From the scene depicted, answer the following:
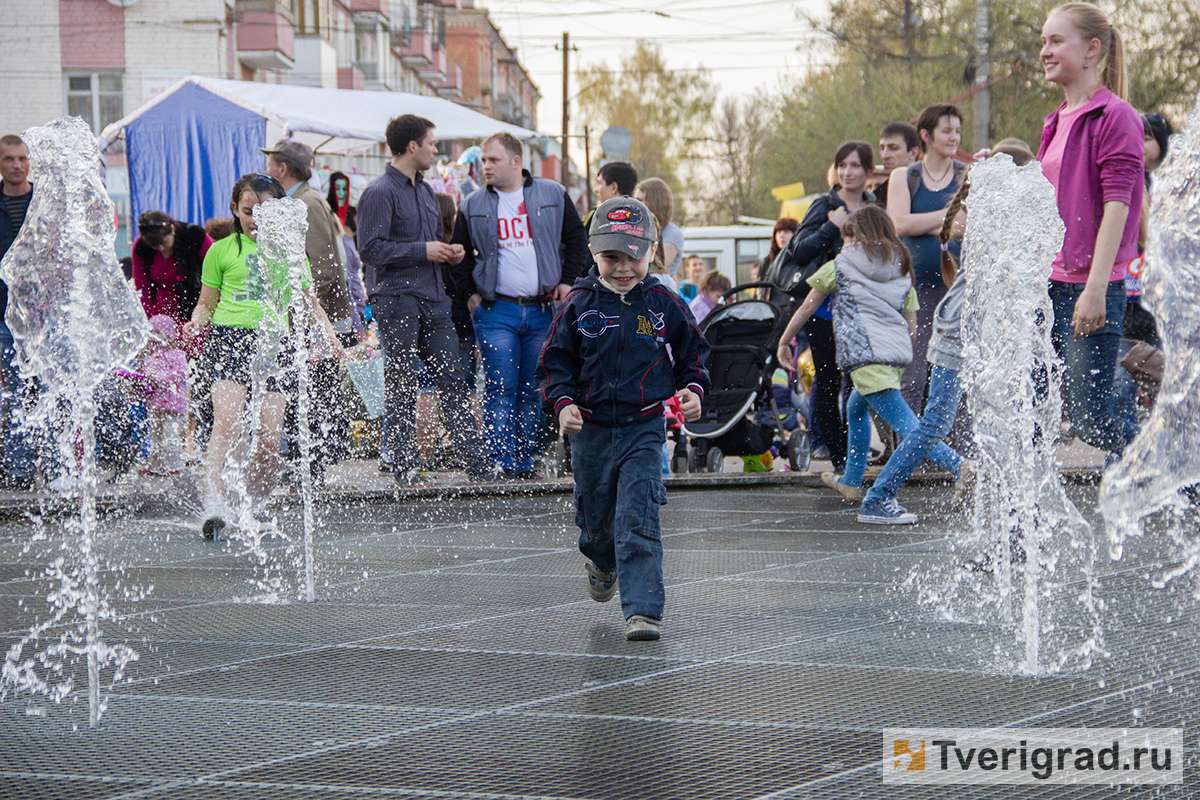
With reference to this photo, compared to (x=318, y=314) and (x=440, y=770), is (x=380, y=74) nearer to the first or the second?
(x=318, y=314)

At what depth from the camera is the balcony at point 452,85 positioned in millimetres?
63181

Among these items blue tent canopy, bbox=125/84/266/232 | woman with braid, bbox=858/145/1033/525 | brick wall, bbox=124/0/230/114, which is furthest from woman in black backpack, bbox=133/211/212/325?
brick wall, bbox=124/0/230/114

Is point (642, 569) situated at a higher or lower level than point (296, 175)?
lower

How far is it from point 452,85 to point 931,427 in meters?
61.5

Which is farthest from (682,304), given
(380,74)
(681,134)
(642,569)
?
(681,134)

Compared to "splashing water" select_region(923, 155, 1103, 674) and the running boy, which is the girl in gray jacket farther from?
the running boy

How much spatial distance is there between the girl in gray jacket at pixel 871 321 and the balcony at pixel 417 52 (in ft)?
161

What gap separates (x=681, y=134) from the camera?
59.1 metres

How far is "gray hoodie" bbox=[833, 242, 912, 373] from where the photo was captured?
22.4 ft

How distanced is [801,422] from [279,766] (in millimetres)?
10751

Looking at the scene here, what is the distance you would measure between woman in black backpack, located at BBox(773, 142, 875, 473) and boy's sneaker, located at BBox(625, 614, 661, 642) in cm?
402

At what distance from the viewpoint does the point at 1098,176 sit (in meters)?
5.08

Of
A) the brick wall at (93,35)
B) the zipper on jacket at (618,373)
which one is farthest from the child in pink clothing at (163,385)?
the brick wall at (93,35)

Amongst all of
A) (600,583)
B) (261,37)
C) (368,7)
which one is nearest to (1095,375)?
(600,583)
